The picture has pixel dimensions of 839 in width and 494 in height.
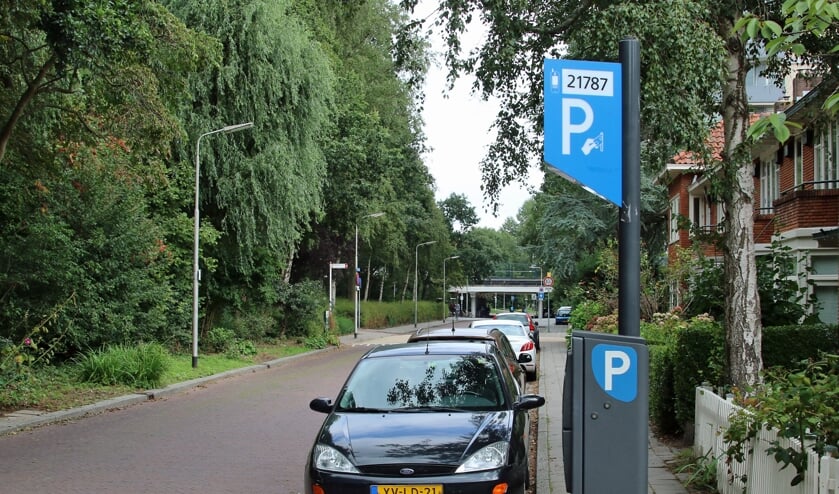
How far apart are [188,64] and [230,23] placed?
10.3m

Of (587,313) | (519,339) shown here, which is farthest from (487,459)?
(587,313)

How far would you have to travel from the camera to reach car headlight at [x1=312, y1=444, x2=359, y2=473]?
19.5 feet

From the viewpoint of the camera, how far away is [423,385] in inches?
288

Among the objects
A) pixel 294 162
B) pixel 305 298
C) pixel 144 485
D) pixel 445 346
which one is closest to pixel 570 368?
pixel 445 346

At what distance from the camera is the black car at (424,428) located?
230 inches

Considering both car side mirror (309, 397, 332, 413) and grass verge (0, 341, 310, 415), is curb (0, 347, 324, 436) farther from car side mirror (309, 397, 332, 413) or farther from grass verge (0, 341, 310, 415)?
car side mirror (309, 397, 332, 413)

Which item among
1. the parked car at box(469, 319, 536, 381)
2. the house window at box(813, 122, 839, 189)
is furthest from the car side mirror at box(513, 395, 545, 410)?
the house window at box(813, 122, 839, 189)

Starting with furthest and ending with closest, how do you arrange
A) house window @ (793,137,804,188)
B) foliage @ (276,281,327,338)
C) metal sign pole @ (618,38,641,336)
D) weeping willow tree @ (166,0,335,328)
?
1. foliage @ (276,281,327,338)
2. weeping willow tree @ (166,0,335,328)
3. house window @ (793,137,804,188)
4. metal sign pole @ (618,38,641,336)

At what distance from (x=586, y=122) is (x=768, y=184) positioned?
66.3 feet

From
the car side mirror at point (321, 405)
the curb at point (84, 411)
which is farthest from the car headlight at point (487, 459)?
the curb at point (84, 411)

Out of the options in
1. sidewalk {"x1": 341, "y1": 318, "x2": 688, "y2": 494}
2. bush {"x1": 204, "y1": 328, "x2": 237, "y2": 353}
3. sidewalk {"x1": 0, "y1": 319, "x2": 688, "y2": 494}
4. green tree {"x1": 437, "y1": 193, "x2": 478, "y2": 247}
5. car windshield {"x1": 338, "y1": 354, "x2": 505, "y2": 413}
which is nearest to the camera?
car windshield {"x1": 338, "y1": 354, "x2": 505, "y2": 413}

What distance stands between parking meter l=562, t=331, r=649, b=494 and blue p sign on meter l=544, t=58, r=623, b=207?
0.83 meters

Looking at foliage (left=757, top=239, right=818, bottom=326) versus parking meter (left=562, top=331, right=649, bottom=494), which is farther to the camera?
foliage (left=757, top=239, right=818, bottom=326)

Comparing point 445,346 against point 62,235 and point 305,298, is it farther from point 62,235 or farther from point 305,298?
point 305,298
